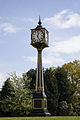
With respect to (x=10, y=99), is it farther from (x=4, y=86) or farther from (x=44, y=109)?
(x=44, y=109)

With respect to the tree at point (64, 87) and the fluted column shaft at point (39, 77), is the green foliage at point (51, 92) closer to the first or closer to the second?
the tree at point (64, 87)

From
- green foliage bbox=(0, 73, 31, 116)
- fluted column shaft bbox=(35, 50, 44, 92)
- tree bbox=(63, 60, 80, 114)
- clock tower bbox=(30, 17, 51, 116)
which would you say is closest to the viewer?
clock tower bbox=(30, 17, 51, 116)

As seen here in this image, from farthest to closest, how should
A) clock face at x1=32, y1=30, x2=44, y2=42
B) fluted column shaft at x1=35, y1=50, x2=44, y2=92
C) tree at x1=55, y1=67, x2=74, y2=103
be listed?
tree at x1=55, y1=67, x2=74, y2=103, clock face at x1=32, y1=30, x2=44, y2=42, fluted column shaft at x1=35, y1=50, x2=44, y2=92

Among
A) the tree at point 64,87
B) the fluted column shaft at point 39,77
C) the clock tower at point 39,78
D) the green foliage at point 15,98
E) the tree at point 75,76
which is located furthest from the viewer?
the tree at point 75,76

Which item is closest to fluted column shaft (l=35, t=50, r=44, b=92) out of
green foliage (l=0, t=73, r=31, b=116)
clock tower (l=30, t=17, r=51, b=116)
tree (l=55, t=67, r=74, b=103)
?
clock tower (l=30, t=17, r=51, b=116)

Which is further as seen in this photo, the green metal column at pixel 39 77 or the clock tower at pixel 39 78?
the green metal column at pixel 39 77

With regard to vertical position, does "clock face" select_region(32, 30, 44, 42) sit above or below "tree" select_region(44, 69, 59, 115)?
above

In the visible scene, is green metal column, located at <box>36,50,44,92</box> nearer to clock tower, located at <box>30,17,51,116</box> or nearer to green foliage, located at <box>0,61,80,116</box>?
clock tower, located at <box>30,17,51,116</box>

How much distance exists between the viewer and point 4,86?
4281 centimetres

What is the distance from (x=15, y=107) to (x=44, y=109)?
506 inches

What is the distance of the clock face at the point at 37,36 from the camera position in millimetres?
28062

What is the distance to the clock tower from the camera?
26.5 m

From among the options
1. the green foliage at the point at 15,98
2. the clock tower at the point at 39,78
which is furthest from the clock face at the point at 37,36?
the green foliage at the point at 15,98

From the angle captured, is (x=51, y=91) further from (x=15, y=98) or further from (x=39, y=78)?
(x=39, y=78)
